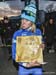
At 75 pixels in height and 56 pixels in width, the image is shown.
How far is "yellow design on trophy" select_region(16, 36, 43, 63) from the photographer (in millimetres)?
→ 4074

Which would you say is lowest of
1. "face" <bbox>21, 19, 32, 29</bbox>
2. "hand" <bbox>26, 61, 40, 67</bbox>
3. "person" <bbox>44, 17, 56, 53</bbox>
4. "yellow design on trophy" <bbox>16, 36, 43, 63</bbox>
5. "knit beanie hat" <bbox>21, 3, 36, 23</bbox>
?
"person" <bbox>44, 17, 56, 53</bbox>

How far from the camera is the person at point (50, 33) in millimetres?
13727

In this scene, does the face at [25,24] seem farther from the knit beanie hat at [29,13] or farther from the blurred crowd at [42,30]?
the blurred crowd at [42,30]

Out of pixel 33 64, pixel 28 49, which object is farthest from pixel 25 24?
pixel 33 64

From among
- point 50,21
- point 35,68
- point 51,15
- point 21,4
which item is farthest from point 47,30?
point 35,68

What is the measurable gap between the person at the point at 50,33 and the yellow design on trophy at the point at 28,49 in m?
9.43

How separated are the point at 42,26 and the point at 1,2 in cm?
263

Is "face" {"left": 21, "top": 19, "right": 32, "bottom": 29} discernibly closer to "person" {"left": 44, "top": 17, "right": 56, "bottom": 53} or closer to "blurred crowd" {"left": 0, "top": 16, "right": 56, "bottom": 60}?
"blurred crowd" {"left": 0, "top": 16, "right": 56, "bottom": 60}

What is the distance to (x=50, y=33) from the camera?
1381 centimetres

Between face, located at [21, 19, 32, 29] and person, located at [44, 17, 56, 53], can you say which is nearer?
face, located at [21, 19, 32, 29]

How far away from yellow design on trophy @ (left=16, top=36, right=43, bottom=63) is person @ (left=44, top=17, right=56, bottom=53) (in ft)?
30.9

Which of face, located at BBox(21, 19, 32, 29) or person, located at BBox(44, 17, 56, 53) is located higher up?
face, located at BBox(21, 19, 32, 29)

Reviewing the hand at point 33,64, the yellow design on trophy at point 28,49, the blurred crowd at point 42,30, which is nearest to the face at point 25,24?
the yellow design on trophy at point 28,49

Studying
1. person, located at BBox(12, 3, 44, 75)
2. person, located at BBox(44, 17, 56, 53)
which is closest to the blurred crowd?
person, located at BBox(44, 17, 56, 53)
